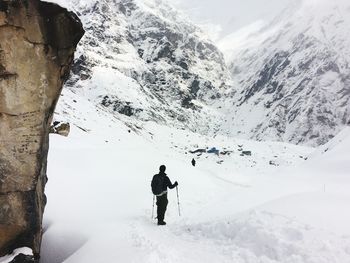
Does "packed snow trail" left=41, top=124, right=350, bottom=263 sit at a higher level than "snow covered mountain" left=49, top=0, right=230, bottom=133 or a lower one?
lower

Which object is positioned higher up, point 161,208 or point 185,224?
point 161,208

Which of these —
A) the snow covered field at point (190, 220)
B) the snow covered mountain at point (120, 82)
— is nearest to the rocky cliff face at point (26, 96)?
the snow covered field at point (190, 220)

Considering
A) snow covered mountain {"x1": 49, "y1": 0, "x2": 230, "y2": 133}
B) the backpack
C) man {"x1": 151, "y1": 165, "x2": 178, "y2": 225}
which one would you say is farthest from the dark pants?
snow covered mountain {"x1": 49, "y1": 0, "x2": 230, "y2": 133}

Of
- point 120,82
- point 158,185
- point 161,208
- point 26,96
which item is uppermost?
point 120,82

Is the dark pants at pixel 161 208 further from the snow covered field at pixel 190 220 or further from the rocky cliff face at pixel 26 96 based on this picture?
the rocky cliff face at pixel 26 96

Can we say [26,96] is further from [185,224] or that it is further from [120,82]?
[120,82]

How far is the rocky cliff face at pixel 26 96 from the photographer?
10.6m

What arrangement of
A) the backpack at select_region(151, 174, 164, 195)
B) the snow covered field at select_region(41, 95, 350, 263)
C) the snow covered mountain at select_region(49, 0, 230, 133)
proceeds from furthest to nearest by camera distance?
the snow covered mountain at select_region(49, 0, 230, 133), the backpack at select_region(151, 174, 164, 195), the snow covered field at select_region(41, 95, 350, 263)

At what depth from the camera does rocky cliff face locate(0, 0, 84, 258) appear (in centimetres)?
1065

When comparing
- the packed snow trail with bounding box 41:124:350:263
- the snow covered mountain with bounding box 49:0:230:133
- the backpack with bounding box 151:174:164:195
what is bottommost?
the packed snow trail with bounding box 41:124:350:263

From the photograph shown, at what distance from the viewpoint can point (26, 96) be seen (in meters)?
11.1

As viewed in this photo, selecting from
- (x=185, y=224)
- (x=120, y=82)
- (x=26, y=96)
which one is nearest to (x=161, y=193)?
(x=185, y=224)

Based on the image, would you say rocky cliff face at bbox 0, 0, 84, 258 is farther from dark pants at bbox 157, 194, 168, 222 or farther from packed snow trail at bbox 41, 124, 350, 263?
dark pants at bbox 157, 194, 168, 222

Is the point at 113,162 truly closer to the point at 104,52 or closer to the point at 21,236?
the point at 21,236
